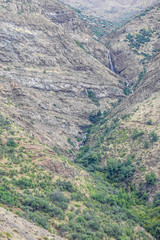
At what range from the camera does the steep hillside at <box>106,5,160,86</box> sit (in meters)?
72.7

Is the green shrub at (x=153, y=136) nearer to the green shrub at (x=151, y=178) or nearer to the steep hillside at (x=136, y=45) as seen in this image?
the green shrub at (x=151, y=178)

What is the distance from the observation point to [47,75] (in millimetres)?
54125

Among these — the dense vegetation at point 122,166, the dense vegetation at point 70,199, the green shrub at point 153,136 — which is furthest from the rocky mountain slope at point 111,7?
the dense vegetation at point 70,199

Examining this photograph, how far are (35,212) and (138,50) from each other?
209ft

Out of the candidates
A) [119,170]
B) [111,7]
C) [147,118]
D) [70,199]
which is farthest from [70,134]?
[111,7]

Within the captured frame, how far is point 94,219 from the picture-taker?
79.7ft

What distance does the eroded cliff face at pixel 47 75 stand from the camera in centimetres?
4403

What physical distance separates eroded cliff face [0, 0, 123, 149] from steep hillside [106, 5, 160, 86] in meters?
7.59

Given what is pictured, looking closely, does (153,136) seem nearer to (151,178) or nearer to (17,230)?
(151,178)

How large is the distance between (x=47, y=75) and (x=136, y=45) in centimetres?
3415

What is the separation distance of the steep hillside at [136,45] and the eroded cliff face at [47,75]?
7589 millimetres

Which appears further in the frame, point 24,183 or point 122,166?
point 122,166

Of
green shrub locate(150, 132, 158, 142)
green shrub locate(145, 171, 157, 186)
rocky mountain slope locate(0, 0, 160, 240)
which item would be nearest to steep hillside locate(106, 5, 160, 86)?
rocky mountain slope locate(0, 0, 160, 240)

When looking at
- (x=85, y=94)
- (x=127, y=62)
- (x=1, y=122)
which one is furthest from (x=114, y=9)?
(x=1, y=122)
